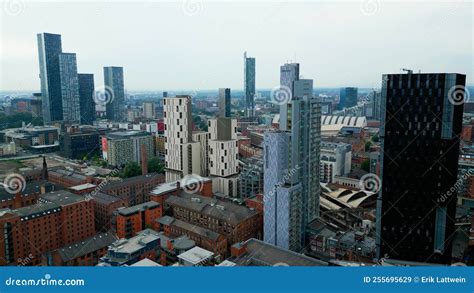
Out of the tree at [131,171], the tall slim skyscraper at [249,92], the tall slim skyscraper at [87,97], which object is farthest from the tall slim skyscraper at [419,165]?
the tall slim skyscraper at [87,97]

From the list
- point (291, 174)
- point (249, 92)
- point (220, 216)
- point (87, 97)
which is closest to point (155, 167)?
point (220, 216)

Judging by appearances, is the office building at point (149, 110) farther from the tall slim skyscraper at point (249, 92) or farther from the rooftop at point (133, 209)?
the rooftop at point (133, 209)

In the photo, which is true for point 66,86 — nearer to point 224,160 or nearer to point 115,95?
point 115,95

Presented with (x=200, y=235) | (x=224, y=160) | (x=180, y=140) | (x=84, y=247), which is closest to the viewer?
(x=84, y=247)

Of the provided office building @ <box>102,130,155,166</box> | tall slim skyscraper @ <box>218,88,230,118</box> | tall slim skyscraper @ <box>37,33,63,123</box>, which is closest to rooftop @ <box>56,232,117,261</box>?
office building @ <box>102,130,155,166</box>

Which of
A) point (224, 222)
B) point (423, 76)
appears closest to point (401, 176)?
point (423, 76)
